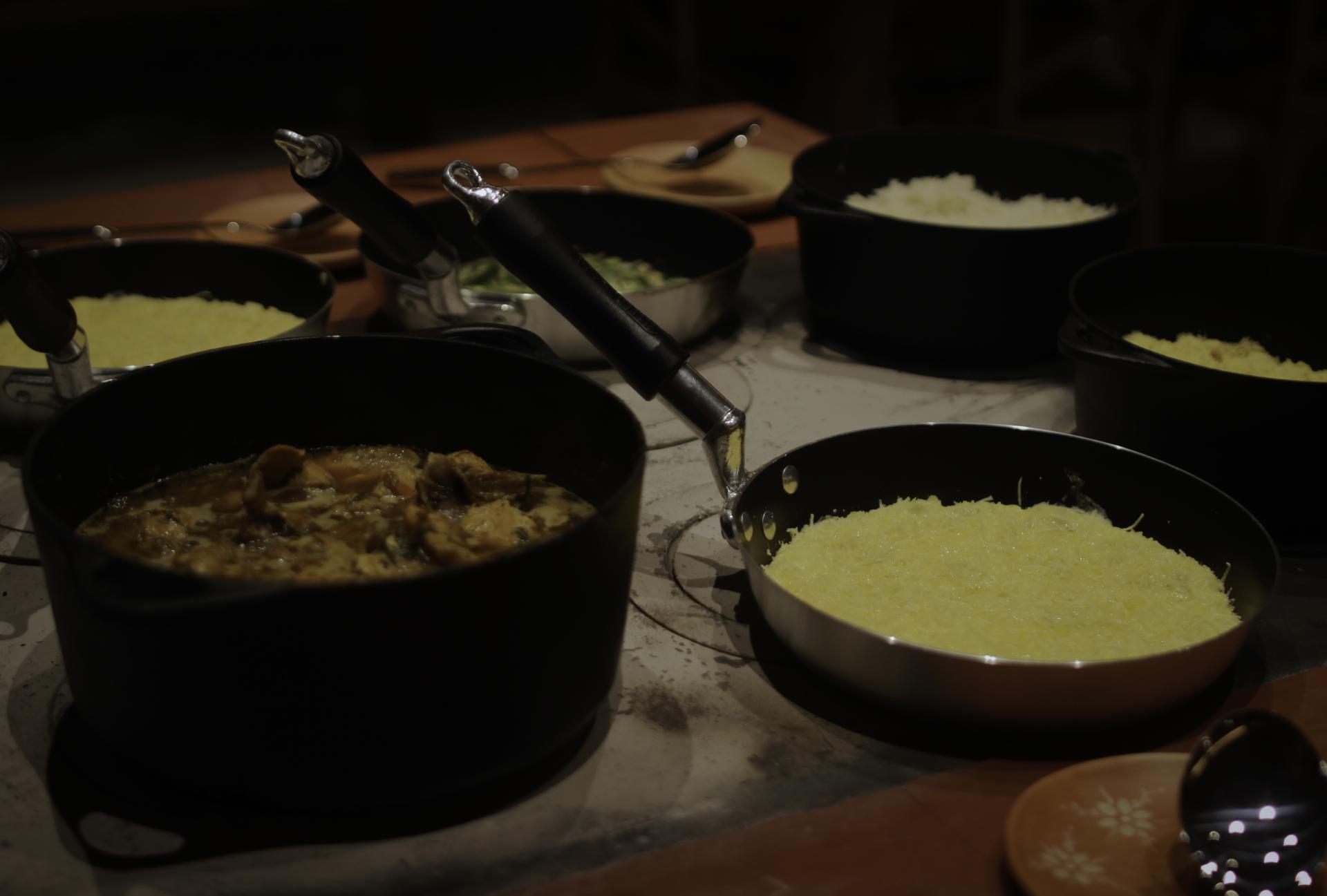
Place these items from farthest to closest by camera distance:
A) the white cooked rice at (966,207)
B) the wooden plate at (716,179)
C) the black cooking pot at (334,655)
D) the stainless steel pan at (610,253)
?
the wooden plate at (716,179), the white cooked rice at (966,207), the stainless steel pan at (610,253), the black cooking pot at (334,655)

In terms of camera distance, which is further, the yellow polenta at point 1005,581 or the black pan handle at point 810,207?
the black pan handle at point 810,207

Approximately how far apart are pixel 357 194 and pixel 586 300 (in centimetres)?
34

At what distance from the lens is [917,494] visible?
51.5 inches

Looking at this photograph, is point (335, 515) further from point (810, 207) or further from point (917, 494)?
point (810, 207)

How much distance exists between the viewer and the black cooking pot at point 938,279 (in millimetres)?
1620

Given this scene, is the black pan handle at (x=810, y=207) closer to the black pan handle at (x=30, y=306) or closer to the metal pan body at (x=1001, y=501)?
the metal pan body at (x=1001, y=501)

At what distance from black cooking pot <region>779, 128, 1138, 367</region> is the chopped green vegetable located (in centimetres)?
21

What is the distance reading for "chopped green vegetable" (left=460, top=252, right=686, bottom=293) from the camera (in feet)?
5.91

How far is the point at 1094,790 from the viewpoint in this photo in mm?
918

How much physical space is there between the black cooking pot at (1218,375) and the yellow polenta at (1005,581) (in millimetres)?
136

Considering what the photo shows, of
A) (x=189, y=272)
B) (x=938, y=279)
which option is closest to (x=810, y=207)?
(x=938, y=279)

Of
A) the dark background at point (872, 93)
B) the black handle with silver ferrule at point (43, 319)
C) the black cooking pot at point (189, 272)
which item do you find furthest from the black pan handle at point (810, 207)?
the dark background at point (872, 93)

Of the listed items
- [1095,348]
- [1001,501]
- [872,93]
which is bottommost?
[872,93]

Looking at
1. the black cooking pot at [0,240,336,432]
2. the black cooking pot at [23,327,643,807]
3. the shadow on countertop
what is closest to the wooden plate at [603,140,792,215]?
the black cooking pot at [0,240,336,432]
